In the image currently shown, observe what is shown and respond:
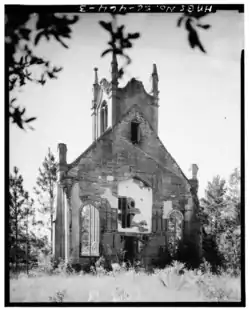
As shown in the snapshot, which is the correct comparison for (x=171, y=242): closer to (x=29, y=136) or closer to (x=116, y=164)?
(x=116, y=164)

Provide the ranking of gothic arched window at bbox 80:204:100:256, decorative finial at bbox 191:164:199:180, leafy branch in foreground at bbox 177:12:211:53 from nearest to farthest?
gothic arched window at bbox 80:204:100:256, leafy branch in foreground at bbox 177:12:211:53, decorative finial at bbox 191:164:199:180

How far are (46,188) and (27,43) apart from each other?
1911mm

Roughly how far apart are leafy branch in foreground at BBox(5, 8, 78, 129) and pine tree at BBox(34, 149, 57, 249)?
60 cm

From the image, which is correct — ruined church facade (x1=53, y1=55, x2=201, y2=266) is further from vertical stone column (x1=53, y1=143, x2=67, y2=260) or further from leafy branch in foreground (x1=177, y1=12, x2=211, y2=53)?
leafy branch in foreground (x1=177, y1=12, x2=211, y2=53)

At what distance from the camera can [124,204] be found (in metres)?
8.48

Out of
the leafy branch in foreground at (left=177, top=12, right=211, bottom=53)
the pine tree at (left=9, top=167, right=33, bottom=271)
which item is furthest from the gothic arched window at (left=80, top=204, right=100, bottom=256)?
the leafy branch in foreground at (left=177, top=12, right=211, bottom=53)

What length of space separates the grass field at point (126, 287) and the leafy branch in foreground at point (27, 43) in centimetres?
209

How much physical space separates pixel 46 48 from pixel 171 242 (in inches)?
122

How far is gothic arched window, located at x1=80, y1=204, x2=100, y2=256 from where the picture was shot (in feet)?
27.1

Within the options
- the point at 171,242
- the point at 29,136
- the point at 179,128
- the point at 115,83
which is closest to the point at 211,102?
the point at 179,128

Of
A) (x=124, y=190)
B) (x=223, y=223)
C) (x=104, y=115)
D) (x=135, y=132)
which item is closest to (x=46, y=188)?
(x=124, y=190)

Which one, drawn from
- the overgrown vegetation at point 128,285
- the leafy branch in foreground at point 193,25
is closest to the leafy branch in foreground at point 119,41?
the leafy branch in foreground at point 193,25

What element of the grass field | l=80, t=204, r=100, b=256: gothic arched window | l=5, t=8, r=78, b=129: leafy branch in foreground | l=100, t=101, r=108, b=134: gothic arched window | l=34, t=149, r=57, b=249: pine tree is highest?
l=5, t=8, r=78, b=129: leafy branch in foreground

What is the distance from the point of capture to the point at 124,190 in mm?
8500
